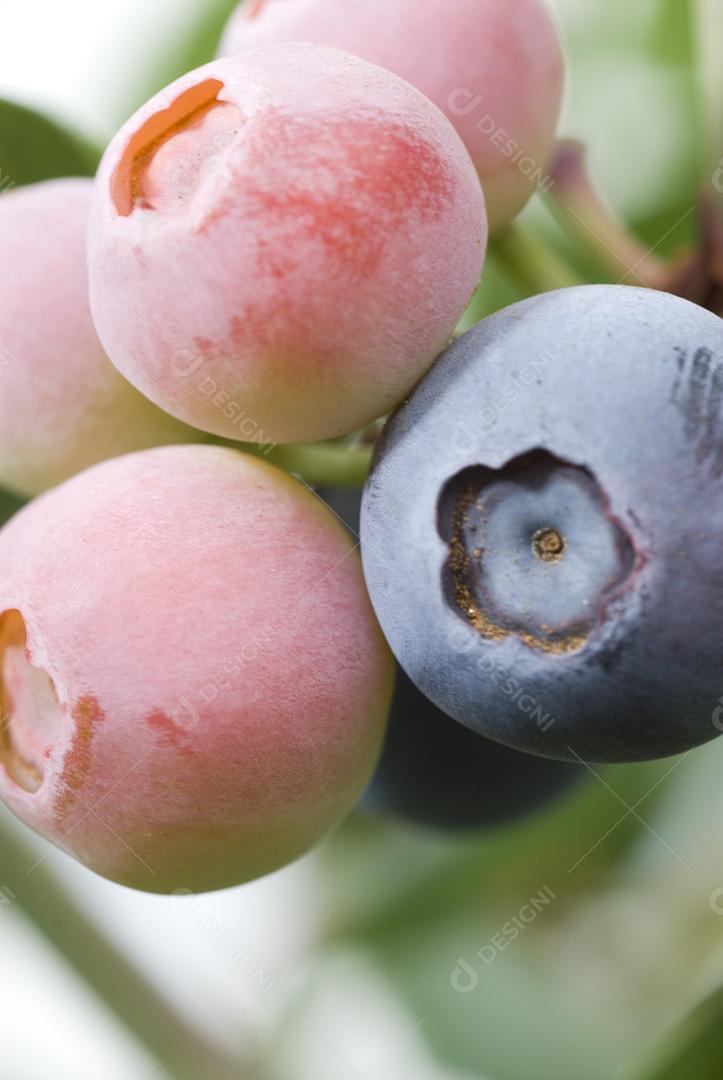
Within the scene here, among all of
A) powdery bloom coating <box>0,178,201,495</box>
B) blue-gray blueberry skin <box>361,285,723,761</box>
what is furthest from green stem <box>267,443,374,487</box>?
blue-gray blueberry skin <box>361,285,723,761</box>

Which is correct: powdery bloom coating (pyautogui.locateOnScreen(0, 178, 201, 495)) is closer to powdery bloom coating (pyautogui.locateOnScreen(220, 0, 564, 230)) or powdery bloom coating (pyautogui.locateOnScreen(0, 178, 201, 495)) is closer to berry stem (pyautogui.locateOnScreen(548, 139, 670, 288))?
powdery bloom coating (pyautogui.locateOnScreen(220, 0, 564, 230))

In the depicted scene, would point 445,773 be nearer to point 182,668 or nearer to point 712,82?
point 182,668

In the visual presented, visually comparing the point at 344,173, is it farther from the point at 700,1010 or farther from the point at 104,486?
the point at 700,1010

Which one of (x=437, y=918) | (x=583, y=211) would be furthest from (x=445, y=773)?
(x=583, y=211)

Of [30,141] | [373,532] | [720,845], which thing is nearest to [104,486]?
[373,532]

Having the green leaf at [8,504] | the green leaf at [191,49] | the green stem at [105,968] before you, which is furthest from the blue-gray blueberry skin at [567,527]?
→ the green leaf at [191,49]
